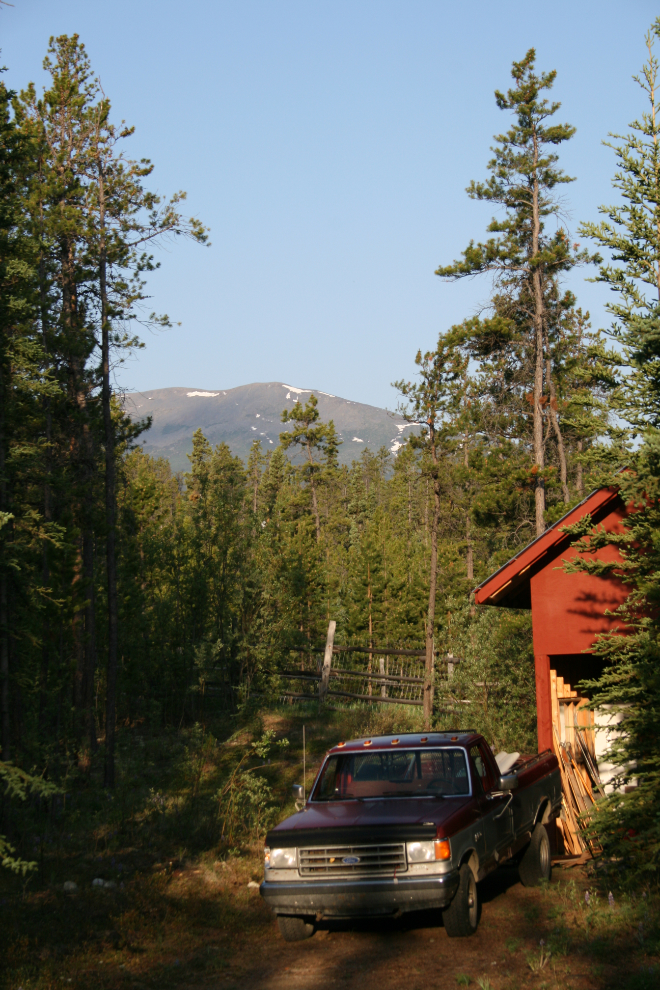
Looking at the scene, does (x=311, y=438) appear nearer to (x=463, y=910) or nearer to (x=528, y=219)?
(x=528, y=219)

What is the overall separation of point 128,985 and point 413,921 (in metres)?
2.79

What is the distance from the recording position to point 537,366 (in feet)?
78.2

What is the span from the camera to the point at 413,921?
7.98m

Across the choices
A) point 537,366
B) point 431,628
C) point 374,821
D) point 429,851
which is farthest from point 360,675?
point 429,851

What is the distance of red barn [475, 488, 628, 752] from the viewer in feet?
34.8

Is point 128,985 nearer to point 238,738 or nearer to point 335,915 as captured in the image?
point 335,915

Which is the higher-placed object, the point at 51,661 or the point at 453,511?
the point at 453,511

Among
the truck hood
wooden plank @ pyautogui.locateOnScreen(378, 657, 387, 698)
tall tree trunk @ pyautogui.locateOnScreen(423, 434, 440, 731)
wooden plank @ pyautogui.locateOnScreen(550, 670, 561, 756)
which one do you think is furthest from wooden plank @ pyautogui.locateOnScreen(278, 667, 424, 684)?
the truck hood

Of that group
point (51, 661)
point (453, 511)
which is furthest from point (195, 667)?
point (453, 511)

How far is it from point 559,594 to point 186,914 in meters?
5.99

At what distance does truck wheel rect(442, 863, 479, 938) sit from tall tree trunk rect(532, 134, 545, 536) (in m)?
15.9

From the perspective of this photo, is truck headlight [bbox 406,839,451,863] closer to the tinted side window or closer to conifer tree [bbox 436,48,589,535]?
A: the tinted side window

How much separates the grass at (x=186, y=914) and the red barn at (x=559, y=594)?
7.89 feet

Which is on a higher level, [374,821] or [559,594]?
[559,594]
